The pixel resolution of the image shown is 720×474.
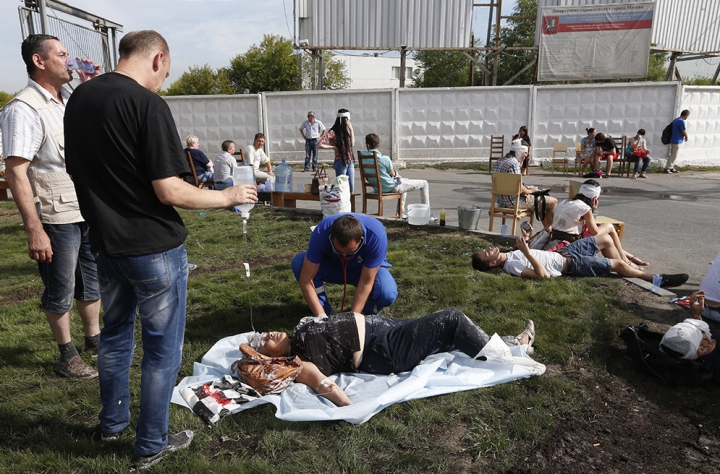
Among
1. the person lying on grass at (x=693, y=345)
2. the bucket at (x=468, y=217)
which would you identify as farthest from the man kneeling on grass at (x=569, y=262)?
the person lying on grass at (x=693, y=345)

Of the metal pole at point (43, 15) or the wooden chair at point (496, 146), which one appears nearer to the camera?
the metal pole at point (43, 15)

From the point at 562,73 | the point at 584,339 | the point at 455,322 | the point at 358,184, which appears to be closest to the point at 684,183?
the point at 562,73

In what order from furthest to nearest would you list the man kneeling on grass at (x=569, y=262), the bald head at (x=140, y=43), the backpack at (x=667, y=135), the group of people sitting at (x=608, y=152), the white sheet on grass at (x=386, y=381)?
the backpack at (x=667, y=135)
the group of people sitting at (x=608, y=152)
the man kneeling on grass at (x=569, y=262)
the white sheet on grass at (x=386, y=381)
the bald head at (x=140, y=43)

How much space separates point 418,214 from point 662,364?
441cm

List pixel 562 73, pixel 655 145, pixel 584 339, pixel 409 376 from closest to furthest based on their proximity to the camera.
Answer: pixel 409 376 < pixel 584 339 < pixel 655 145 < pixel 562 73

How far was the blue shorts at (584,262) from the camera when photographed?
518cm

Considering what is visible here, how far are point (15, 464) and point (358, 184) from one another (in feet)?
32.8

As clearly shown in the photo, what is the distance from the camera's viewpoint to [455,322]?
3.38 m

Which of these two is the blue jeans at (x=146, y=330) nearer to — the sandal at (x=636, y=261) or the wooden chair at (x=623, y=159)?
the sandal at (x=636, y=261)

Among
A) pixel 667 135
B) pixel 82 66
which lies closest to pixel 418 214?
pixel 82 66

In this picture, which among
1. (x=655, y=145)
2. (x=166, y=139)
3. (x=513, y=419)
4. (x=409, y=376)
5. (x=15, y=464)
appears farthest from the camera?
(x=655, y=145)

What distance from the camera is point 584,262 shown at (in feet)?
17.1

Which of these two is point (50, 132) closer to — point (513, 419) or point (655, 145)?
point (513, 419)

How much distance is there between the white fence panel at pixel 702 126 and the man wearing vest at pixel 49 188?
1606 centimetres
